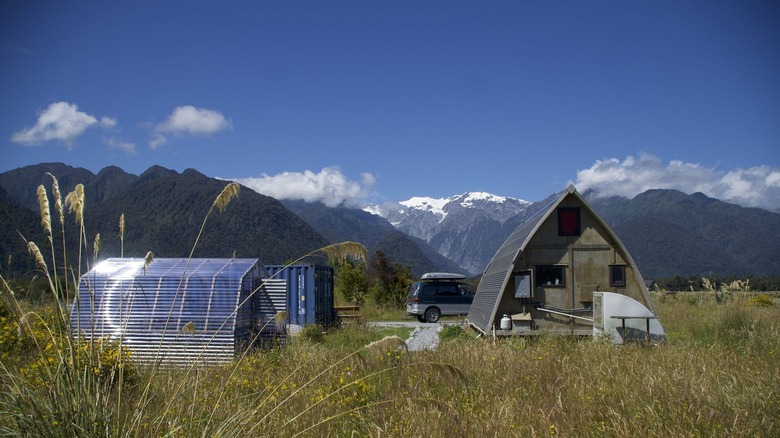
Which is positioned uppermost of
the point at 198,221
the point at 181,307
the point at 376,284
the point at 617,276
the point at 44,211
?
the point at 198,221

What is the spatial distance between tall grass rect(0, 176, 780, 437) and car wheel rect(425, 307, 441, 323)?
15.2 metres

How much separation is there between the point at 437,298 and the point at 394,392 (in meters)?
17.7

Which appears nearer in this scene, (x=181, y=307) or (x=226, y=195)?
(x=226, y=195)

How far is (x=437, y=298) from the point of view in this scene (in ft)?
79.9

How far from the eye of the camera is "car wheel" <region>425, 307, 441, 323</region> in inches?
951

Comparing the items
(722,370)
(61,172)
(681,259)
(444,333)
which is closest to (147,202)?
(61,172)

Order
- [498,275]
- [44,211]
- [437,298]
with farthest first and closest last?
[437,298] → [498,275] → [44,211]

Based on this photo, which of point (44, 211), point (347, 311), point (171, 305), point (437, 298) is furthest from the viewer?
point (437, 298)

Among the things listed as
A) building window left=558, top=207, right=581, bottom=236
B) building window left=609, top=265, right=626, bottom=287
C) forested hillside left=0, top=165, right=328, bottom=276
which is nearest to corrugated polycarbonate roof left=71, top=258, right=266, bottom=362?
building window left=558, top=207, right=581, bottom=236

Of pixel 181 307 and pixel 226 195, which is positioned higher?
pixel 226 195

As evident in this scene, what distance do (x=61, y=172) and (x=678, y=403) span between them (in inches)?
7602

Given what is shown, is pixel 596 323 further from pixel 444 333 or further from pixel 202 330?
pixel 202 330

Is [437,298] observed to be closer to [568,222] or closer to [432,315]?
[432,315]

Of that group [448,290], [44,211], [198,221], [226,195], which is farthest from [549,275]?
[198,221]
